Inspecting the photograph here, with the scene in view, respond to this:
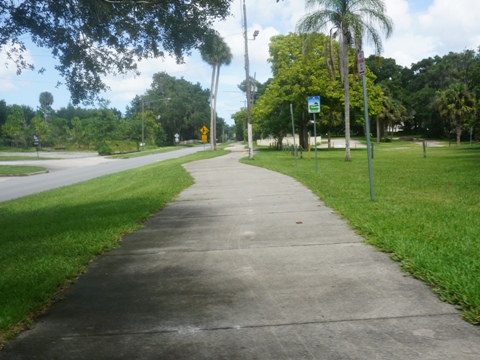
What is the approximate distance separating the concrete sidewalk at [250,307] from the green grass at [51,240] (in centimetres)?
24

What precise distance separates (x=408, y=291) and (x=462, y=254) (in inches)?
57.1

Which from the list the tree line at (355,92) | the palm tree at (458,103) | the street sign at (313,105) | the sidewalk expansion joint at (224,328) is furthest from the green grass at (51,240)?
the palm tree at (458,103)

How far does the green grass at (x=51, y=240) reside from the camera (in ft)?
15.1

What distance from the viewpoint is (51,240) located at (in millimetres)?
7527

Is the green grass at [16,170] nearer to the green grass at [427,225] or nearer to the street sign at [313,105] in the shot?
the street sign at [313,105]

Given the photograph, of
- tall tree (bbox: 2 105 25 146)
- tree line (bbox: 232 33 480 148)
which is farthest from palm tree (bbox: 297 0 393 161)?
tall tree (bbox: 2 105 25 146)

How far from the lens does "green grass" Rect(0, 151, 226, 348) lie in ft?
15.1

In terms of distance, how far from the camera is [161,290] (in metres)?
4.82

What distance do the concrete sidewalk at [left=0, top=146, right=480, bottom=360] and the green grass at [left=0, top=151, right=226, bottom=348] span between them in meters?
0.24

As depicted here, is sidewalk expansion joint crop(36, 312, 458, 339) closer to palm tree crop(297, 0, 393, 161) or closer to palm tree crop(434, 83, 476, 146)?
palm tree crop(297, 0, 393, 161)

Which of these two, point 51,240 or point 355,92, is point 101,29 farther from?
point 355,92

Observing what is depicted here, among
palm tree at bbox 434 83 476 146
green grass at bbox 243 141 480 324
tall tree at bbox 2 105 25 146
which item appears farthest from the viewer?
palm tree at bbox 434 83 476 146

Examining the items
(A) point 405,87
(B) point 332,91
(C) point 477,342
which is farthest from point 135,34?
(A) point 405,87

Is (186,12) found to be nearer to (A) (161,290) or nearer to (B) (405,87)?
(A) (161,290)
